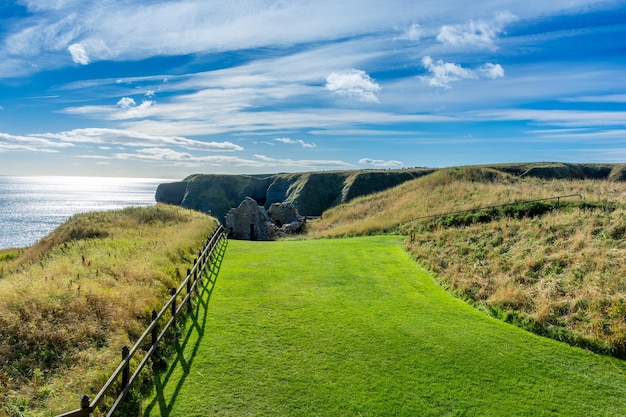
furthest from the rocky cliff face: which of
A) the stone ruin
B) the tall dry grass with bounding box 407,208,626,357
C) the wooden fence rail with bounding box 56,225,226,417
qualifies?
the wooden fence rail with bounding box 56,225,226,417

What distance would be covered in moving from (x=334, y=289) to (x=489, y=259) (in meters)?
7.30

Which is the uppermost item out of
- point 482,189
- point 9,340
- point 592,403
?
point 482,189

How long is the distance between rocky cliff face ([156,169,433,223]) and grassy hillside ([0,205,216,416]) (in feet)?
225

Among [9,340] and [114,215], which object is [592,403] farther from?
[114,215]

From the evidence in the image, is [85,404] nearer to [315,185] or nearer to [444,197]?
[444,197]

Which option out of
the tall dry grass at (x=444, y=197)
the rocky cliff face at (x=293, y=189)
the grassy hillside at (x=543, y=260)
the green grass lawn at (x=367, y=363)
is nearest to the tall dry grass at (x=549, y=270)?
the grassy hillside at (x=543, y=260)

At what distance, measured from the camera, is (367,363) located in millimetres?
8875

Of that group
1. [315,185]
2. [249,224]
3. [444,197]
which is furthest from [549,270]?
[315,185]

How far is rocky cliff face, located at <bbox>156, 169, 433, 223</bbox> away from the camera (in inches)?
3538

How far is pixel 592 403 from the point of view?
7.70m

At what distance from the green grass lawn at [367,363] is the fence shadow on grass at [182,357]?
30 mm

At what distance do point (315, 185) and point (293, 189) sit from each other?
252 inches

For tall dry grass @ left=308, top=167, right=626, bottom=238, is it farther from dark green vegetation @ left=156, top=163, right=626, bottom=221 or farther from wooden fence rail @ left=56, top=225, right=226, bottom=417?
dark green vegetation @ left=156, top=163, right=626, bottom=221

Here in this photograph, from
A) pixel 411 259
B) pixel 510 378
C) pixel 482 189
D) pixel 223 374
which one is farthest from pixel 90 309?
pixel 482 189
